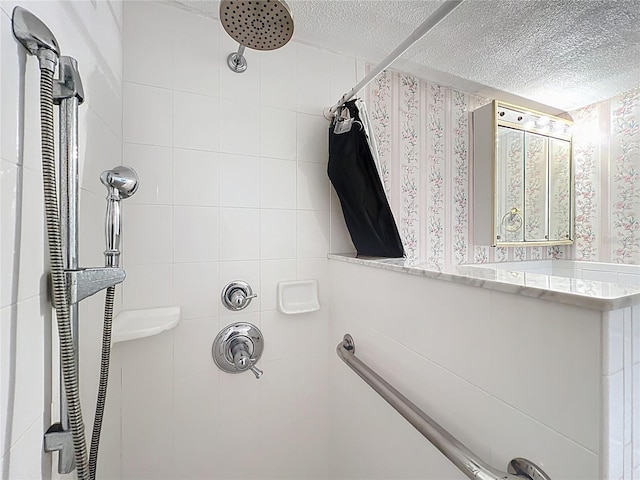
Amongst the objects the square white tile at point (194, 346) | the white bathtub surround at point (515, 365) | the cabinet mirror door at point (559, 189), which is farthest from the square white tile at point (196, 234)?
the cabinet mirror door at point (559, 189)

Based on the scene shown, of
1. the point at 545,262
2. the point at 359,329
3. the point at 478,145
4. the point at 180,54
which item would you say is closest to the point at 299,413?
the point at 359,329

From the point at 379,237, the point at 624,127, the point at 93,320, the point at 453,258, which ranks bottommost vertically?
the point at 93,320

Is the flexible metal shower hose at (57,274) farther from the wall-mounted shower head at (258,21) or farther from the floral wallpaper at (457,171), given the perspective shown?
the floral wallpaper at (457,171)

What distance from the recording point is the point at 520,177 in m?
1.71

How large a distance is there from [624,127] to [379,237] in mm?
1788

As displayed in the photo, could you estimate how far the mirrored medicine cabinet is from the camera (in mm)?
1628

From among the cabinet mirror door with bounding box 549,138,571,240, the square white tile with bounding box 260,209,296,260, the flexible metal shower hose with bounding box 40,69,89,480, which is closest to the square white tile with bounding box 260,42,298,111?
the square white tile with bounding box 260,209,296,260

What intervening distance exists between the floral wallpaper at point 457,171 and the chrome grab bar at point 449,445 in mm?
819

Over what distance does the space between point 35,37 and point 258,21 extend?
44 cm

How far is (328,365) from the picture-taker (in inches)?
52.1

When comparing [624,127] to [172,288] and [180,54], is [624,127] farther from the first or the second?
[172,288]

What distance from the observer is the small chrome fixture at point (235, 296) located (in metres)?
1.13

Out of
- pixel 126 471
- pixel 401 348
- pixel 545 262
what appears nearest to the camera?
pixel 401 348

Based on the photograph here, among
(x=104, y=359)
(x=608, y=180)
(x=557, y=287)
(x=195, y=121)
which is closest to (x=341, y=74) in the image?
(x=195, y=121)
